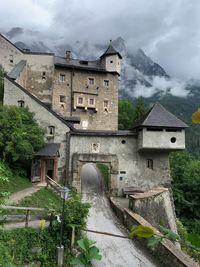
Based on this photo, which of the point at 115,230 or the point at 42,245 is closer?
the point at 42,245

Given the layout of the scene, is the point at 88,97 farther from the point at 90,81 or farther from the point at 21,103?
the point at 21,103

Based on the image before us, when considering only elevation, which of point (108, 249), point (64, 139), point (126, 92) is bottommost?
point (108, 249)

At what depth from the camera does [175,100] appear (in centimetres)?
15338

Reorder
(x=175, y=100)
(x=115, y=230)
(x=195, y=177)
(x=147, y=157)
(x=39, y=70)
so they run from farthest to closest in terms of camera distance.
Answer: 1. (x=175, y=100)
2. (x=39, y=70)
3. (x=195, y=177)
4. (x=147, y=157)
5. (x=115, y=230)

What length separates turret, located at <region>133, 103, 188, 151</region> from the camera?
901 inches

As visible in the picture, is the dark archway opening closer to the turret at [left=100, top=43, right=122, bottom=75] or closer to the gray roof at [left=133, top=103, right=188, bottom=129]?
the gray roof at [left=133, top=103, right=188, bottom=129]

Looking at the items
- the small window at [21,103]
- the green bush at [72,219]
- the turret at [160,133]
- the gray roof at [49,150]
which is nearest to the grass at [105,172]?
the turret at [160,133]

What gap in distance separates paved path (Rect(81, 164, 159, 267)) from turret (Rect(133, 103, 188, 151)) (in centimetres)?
504

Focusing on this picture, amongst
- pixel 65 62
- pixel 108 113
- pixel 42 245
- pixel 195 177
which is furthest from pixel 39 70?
pixel 42 245

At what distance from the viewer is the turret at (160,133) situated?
2289 centimetres

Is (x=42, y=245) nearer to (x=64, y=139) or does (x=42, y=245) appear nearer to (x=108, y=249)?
(x=108, y=249)

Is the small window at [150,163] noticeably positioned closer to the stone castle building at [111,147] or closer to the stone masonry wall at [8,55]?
the stone castle building at [111,147]

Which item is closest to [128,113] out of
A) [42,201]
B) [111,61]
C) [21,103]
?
[111,61]

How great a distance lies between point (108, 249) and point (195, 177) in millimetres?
17747
